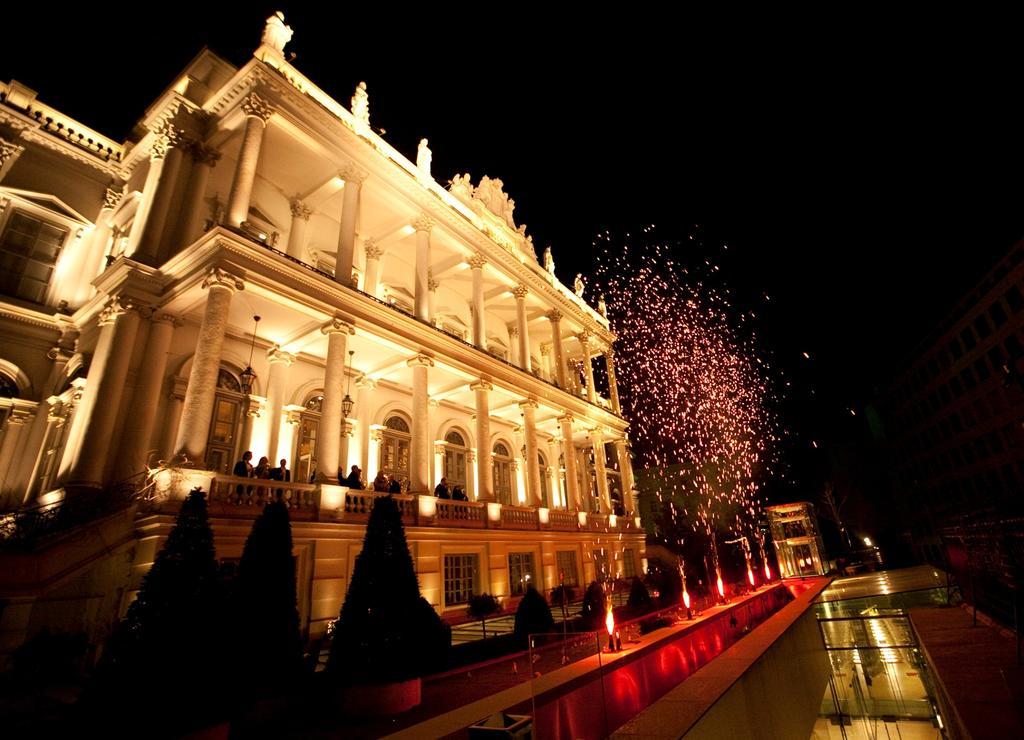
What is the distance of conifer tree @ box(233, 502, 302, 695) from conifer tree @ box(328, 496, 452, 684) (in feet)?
2.26

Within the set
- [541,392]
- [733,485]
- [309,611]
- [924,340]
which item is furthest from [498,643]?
[924,340]

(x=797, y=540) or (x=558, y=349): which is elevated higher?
(x=558, y=349)

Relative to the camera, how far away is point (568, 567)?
22.5 metres

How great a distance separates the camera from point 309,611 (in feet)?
39.8

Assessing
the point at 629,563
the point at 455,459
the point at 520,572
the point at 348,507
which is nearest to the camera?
the point at 348,507

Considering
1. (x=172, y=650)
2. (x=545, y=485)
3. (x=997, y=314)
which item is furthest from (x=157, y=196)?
(x=997, y=314)

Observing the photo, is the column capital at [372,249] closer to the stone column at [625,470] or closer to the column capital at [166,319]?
the column capital at [166,319]

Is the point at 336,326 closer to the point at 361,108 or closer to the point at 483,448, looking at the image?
the point at 483,448

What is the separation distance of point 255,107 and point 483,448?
1365 centimetres

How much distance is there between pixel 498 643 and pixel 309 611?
4813mm

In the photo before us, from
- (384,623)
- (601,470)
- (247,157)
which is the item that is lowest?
(384,623)

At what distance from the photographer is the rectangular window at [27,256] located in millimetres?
15875

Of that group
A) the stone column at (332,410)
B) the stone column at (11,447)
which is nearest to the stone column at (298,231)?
the stone column at (332,410)

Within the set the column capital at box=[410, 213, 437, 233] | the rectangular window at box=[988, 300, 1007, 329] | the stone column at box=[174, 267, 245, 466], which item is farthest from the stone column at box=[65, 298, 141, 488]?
the rectangular window at box=[988, 300, 1007, 329]
